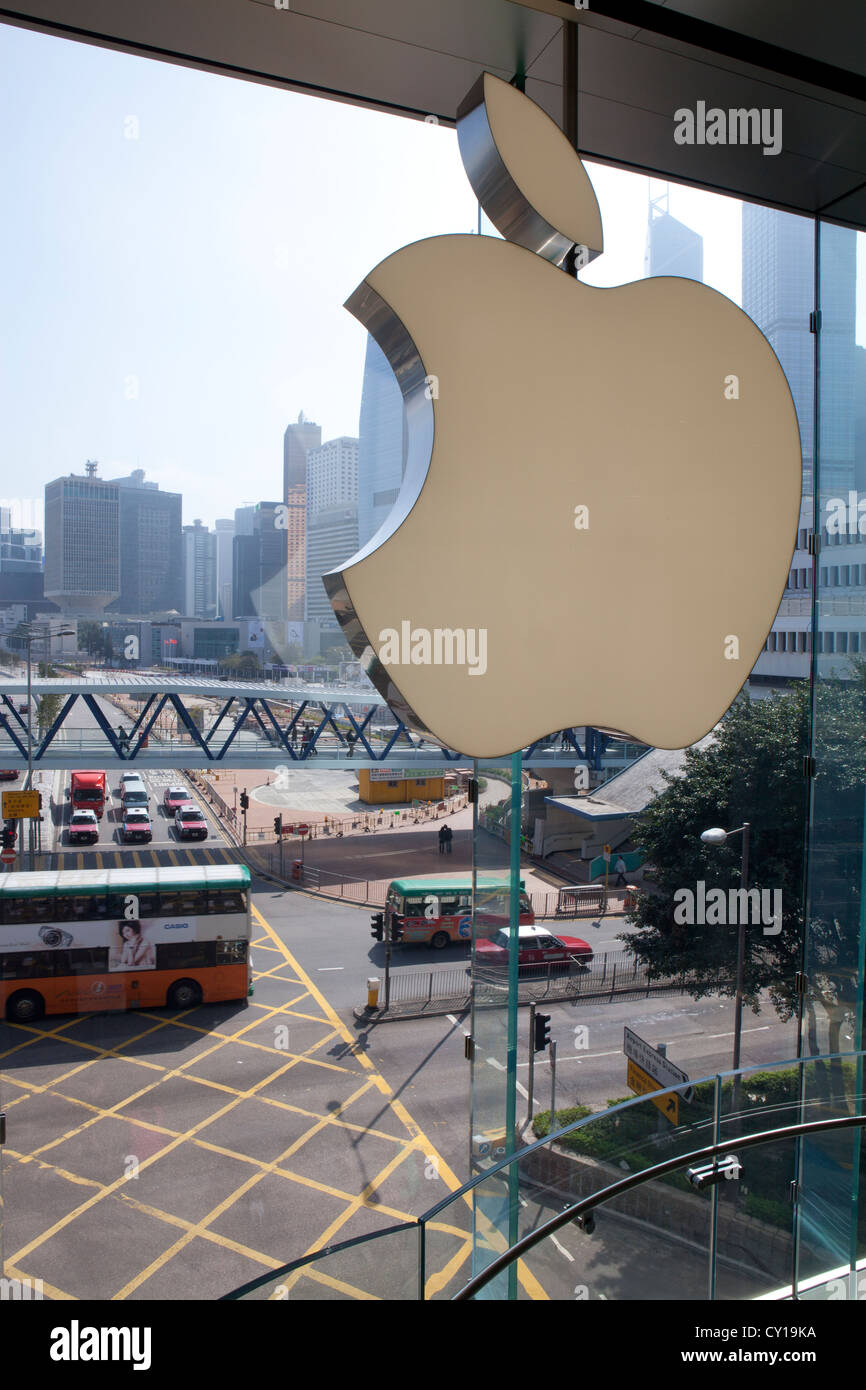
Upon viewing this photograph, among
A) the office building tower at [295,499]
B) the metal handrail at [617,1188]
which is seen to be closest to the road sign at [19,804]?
the office building tower at [295,499]

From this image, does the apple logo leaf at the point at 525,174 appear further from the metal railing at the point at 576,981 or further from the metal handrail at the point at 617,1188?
the metal handrail at the point at 617,1188

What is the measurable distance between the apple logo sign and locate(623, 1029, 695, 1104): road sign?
50.8 inches

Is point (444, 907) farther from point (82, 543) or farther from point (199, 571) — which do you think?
point (82, 543)

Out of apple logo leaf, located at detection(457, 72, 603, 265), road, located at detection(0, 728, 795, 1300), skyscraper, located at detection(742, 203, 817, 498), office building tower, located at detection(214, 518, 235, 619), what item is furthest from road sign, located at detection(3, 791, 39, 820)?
skyscraper, located at detection(742, 203, 817, 498)

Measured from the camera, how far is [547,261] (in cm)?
100

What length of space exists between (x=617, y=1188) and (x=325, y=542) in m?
1.32

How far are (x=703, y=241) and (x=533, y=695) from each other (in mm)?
1543

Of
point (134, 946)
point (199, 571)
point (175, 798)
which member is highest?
point (199, 571)

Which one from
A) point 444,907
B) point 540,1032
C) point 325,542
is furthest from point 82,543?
point 444,907

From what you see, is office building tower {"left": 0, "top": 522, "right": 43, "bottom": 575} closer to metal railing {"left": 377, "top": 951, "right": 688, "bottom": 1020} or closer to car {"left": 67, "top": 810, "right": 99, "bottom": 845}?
car {"left": 67, "top": 810, "right": 99, "bottom": 845}

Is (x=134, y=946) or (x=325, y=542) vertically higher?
(x=325, y=542)

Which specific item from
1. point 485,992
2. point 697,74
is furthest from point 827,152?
point 485,992

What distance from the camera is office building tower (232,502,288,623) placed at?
5.93ft

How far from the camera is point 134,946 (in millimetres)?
4223
